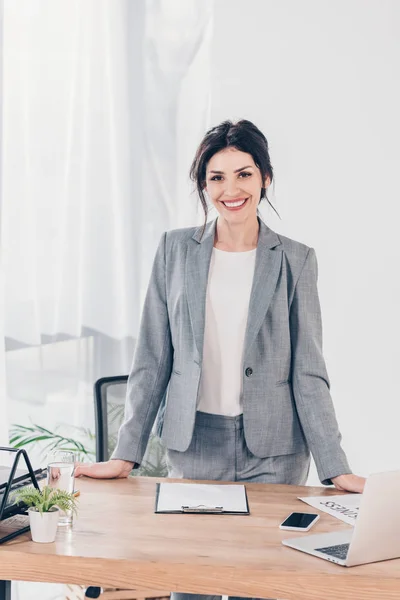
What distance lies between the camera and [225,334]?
2.12 metres

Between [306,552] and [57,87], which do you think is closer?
[306,552]

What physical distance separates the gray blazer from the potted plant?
→ 18.8 inches

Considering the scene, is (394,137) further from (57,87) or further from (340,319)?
(57,87)

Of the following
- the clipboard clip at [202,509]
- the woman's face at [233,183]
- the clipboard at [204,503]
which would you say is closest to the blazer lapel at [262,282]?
the woman's face at [233,183]

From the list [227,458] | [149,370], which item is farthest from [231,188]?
[227,458]

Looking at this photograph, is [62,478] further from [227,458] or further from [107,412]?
[107,412]

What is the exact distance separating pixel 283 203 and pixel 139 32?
1096 mm

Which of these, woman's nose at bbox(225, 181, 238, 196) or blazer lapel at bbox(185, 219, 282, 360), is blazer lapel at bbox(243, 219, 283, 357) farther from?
woman's nose at bbox(225, 181, 238, 196)

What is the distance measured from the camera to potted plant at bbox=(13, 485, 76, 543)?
152cm

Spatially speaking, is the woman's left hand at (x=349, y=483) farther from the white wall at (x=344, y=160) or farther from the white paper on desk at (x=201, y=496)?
the white wall at (x=344, y=160)

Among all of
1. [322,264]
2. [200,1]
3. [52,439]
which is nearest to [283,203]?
[322,264]

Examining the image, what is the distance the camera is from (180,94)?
3818mm

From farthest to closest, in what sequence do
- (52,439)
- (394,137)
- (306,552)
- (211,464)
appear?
(52,439), (394,137), (211,464), (306,552)

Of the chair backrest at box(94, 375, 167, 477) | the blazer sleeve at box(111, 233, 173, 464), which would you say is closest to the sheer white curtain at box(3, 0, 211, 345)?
the chair backrest at box(94, 375, 167, 477)
